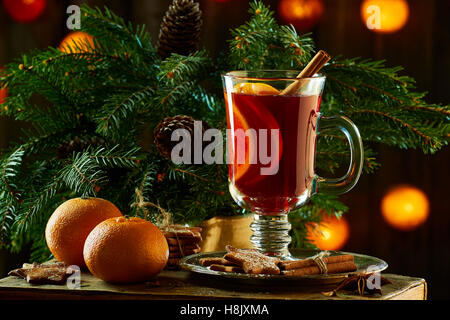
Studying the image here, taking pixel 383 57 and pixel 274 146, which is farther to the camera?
pixel 383 57

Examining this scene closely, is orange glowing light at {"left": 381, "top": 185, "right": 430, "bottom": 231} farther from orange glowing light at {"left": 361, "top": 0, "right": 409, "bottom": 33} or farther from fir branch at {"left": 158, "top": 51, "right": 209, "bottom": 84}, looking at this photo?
fir branch at {"left": 158, "top": 51, "right": 209, "bottom": 84}

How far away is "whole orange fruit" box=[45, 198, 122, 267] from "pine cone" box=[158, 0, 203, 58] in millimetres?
453

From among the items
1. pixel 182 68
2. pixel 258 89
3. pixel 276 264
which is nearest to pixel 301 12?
pixel 182 68

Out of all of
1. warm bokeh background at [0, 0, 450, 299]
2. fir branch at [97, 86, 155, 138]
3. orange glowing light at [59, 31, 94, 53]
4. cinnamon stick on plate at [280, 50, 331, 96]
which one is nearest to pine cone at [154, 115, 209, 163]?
fir branch at [97, 86, 155, 138]

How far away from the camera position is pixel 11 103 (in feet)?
4.13

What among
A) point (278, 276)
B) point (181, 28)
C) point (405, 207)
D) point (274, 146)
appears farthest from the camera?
point (405, 207)

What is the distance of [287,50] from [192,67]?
0.17 m

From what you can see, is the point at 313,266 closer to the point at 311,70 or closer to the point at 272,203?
the point at 272,203

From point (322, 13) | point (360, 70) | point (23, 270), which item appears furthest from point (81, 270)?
point (322, 13)

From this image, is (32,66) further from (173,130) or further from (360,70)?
(360,70)

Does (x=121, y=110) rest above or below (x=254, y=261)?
above

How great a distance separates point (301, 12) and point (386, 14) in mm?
223

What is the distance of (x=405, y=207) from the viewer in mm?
1782

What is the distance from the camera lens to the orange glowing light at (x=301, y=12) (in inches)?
70.5
